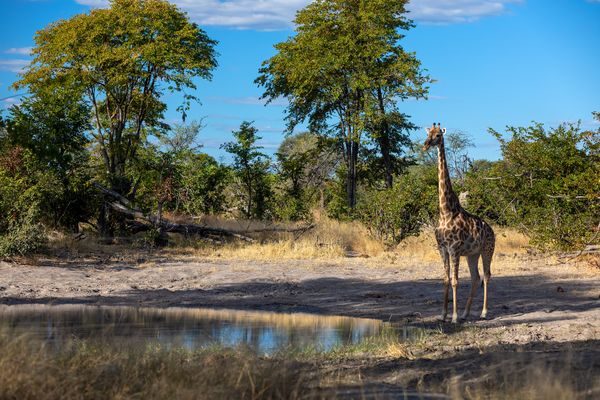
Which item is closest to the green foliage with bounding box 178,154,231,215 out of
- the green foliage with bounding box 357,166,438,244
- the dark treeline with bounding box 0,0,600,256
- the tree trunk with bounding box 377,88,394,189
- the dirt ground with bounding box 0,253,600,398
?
the dark treeline with bounding box 0,0,600,256

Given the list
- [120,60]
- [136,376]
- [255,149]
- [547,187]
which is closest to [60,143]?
[120,60]

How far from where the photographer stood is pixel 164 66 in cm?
2789

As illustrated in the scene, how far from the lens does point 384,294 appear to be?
16734 mm

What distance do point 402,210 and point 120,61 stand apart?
1061cm

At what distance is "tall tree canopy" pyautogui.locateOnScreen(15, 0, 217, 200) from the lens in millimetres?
27406

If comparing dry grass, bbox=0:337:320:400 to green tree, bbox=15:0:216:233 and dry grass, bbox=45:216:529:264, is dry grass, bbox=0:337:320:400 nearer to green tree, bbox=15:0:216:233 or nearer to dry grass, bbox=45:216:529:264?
dry grass, bbox=45:216:529:264

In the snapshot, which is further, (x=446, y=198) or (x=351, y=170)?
(x=351, y=170)

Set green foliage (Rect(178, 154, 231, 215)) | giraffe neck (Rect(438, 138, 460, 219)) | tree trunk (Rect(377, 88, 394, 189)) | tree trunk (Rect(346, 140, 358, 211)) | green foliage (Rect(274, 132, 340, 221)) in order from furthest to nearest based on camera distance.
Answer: tree trunk (Rect(346, 140, 358, 211)) → tree trunk (Rect(377, 88, 394, 189)) → green foliage (Rect(274, 132, 340, 221)) → green foliage (Rect(178, 154, 231, 215)) → giraffe neck (Rect(438, 138, 460, 219))

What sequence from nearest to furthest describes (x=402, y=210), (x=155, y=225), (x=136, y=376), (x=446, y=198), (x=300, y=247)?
(x=136, y=376) < (x=446, y=198) < (x=300, y=247) < (x=155, y=225) < (x=402, y=210)

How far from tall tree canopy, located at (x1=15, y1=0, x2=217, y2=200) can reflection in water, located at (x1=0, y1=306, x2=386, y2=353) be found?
1349cm

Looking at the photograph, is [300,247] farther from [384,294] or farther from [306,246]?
[384,294]

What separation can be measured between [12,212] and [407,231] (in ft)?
37.7

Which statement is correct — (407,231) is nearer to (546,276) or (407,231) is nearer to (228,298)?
(546,276)

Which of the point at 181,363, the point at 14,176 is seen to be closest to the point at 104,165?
the point at 14,176
